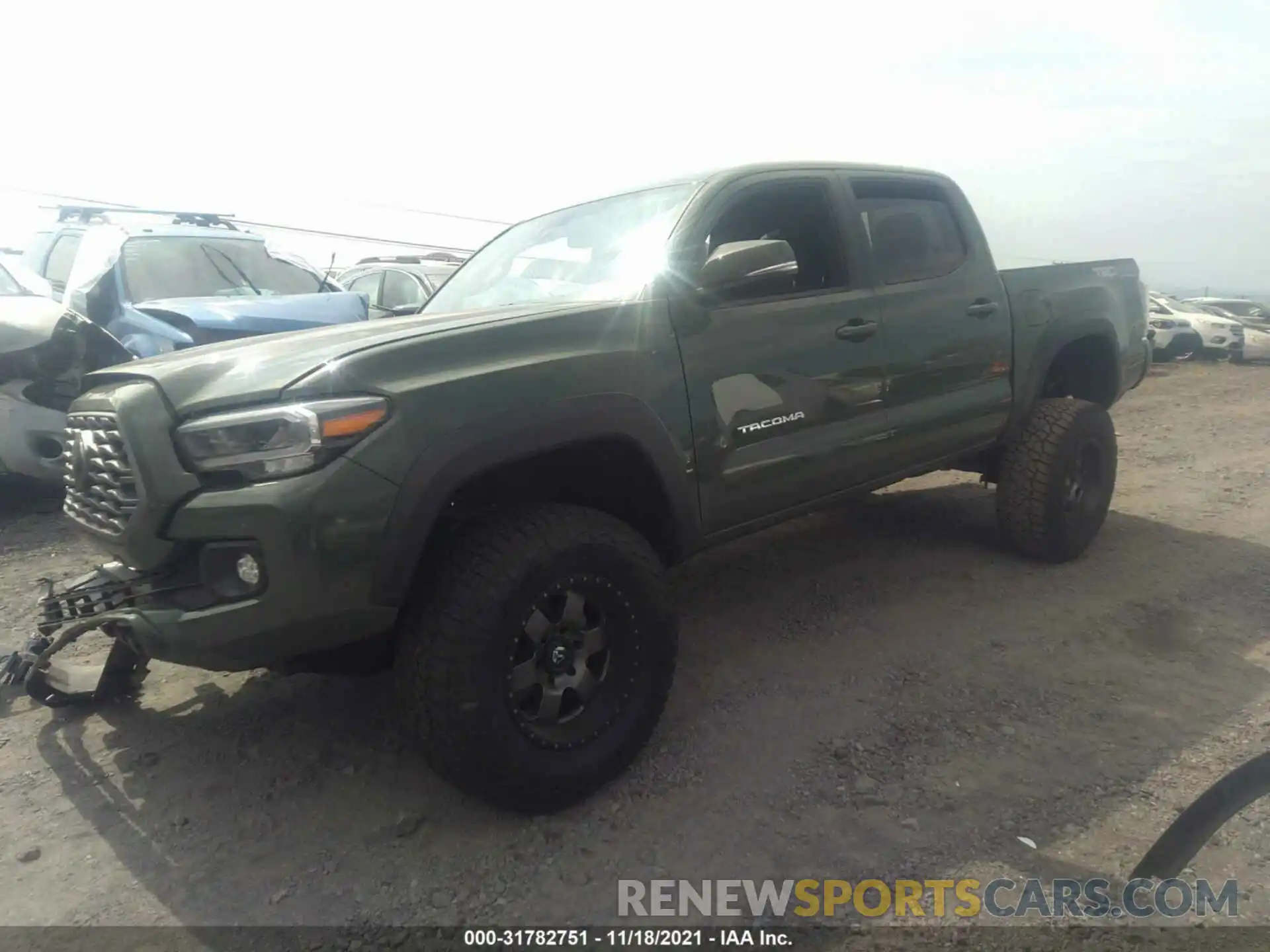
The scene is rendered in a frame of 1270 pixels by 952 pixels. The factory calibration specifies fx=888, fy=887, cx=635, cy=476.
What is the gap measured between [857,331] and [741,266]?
31.8 inches

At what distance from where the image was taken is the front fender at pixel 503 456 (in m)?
2.27

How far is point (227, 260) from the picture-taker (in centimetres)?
724

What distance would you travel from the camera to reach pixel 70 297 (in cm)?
674

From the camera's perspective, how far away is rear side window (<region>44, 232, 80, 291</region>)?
7711 millimetres

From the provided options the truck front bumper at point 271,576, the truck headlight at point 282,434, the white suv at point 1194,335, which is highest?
the truck headlight at point 282,434

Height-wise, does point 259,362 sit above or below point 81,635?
above

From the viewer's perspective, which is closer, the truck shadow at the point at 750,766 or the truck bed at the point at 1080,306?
the truck shadow at the point at 750,766

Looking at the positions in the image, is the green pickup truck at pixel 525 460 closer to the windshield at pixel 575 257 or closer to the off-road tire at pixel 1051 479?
the windshield at pixel 575 257

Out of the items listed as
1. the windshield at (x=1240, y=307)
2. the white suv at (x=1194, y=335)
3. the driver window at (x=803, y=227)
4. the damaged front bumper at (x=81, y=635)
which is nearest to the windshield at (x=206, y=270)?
the damaged front bumper at (x=81, y=635)

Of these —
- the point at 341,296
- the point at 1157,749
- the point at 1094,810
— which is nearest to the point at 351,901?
the point at 1094,810

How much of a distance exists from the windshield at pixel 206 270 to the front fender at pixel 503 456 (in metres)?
5.27

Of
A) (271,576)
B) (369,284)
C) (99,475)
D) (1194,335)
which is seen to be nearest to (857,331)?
(271,576)

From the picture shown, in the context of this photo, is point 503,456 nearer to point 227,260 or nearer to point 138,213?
point 227,260

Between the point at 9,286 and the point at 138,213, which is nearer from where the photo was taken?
the point at 9,286
